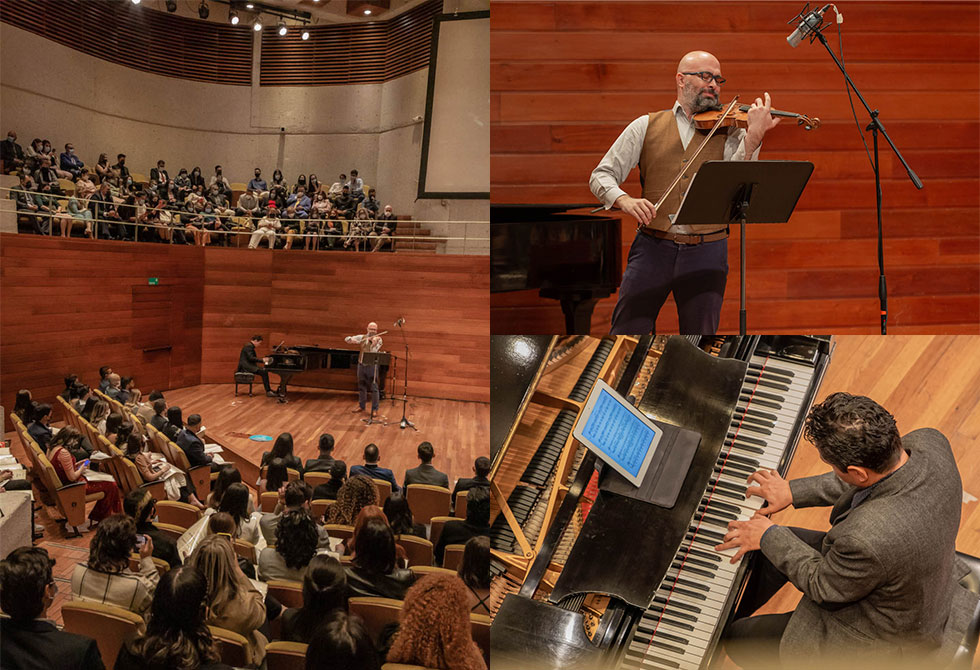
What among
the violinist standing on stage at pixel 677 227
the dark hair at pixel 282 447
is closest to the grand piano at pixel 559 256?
the violinist standing on stage at pixel 677 227

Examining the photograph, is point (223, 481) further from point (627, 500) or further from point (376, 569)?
point (627, 500)

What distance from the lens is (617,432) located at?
1.57 meters

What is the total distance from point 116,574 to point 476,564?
80 cm

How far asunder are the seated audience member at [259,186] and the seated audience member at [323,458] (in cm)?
60

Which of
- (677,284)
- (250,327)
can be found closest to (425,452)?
(250,327)

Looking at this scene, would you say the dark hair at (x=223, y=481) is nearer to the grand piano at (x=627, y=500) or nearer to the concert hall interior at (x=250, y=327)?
the concert hall interior at (x=250, y=327)

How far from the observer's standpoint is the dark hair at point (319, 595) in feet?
5.84

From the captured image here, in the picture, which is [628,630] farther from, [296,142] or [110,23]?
[110,23]

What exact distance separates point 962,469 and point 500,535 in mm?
945

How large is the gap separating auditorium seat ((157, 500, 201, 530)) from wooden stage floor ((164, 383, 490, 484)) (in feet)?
0.47

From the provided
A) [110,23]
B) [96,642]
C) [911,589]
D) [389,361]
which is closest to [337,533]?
[389,361]

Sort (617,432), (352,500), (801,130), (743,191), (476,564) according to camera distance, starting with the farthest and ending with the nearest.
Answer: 1. (801,130)
2. (743,191)
3. (352,500)
4. (476,564)
5. (617,432)

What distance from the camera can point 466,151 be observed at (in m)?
1.90

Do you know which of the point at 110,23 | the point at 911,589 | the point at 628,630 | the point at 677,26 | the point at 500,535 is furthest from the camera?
the point at 677,26
